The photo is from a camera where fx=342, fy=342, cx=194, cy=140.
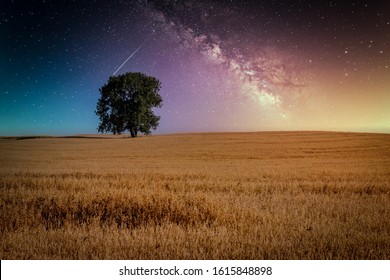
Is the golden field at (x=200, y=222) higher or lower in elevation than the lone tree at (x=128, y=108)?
lower

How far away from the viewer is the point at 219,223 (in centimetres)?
641

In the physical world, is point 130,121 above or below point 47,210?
above

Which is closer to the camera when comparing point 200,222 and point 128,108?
point 200,222

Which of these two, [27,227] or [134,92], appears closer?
[27,227]

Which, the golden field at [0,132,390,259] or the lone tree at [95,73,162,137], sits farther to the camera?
the lone tree at [95,73,162,137]

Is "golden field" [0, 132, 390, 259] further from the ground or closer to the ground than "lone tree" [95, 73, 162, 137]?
closer to the ground

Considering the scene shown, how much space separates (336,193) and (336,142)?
20787mm

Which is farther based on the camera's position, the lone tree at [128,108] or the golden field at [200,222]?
the lone tree at [128,108]

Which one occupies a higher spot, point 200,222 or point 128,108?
point 128,108

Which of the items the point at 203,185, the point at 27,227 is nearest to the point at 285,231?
the point at 27,227
